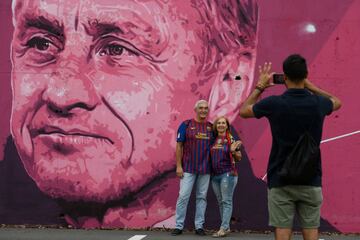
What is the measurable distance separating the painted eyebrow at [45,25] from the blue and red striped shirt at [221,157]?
2.92m

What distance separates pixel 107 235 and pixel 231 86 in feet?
9.30

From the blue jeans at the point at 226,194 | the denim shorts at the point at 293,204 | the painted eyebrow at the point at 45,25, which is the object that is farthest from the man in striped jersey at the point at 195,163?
the denim shorts at the point at 293,204

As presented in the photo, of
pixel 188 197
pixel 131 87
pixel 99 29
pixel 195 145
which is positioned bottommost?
pixel 188 197

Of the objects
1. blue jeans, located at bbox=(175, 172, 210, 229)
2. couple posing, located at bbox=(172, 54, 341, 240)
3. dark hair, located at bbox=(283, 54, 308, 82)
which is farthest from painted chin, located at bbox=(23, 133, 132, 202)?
dark hair, located at bbox=(283, 54, 308, 82)

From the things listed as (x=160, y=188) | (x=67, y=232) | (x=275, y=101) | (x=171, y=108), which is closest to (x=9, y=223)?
(x=67, y=232)

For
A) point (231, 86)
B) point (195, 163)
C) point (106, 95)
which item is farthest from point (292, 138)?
point (106, 95)

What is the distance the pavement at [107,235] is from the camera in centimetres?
777

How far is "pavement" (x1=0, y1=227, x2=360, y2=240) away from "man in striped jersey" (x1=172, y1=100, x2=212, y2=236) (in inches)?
12.2

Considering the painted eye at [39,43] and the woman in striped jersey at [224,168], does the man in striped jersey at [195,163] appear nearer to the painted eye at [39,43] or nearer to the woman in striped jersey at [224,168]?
the woman in striped jersey at [224,168]

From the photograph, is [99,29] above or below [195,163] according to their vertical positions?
above

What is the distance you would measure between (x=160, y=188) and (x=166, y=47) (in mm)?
2136

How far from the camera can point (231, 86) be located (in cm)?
862

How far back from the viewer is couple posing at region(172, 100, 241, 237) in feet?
26.6

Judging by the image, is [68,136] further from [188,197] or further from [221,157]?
[221,157]
